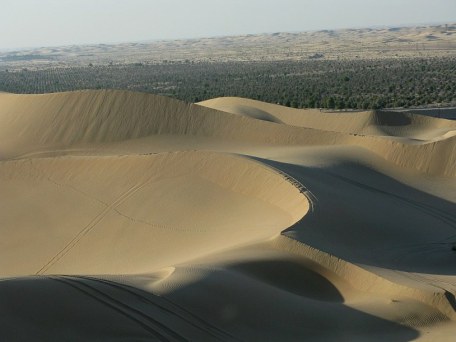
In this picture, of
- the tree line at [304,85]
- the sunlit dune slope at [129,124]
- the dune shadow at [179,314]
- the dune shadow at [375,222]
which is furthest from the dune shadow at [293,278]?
the tree line at [304,85]

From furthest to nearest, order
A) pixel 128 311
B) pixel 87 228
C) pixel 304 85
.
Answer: pixel 304 85 → pixel 87 228 → pixel 128 311

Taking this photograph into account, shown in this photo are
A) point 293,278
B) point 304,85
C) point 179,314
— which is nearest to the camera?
point 179,314

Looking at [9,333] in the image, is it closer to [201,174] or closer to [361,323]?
[361,323]

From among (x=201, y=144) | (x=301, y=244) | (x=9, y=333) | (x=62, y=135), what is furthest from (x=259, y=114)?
(x=9, y=333)

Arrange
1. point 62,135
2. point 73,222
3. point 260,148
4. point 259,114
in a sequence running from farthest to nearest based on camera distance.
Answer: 1. point 259,114
2. point 62,135
3. point 260,148
4. point 73,222

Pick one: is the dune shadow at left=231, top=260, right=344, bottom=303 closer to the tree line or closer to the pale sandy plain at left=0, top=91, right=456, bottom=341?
Result: the pale sandy plain at left=0, top=91, right=456, bottom=341

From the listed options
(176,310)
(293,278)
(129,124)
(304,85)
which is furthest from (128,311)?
(304,85)

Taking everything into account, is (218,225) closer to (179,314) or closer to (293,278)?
(293,278)

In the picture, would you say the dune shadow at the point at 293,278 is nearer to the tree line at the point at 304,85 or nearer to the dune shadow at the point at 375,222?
the dune shadow at the point at 375,222
